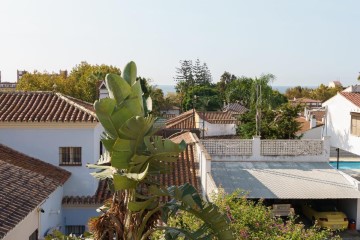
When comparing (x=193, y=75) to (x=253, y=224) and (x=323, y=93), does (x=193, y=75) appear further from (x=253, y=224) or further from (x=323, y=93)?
(x=253, y=224)

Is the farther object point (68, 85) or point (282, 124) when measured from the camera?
point (68, 85)

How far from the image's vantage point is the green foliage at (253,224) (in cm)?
1030

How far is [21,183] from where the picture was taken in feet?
44.8

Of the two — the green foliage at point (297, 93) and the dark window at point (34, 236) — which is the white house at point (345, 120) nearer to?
the dark window at point (34, 236)

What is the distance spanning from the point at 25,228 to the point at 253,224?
7.18m

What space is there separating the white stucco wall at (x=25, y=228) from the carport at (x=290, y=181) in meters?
9.44

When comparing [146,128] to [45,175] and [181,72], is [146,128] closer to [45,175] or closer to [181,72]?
[45,175]

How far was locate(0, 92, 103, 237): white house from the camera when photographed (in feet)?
60.4

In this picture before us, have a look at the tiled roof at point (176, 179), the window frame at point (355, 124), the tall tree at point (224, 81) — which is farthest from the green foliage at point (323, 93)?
the tiled roof at point (176, 179)

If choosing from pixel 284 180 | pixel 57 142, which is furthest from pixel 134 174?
pixel 284 180

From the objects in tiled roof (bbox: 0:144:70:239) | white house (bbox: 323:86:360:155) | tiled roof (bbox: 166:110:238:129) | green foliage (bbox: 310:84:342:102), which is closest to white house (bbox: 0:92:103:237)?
tiled roof (bbox: 0:144:70:239)

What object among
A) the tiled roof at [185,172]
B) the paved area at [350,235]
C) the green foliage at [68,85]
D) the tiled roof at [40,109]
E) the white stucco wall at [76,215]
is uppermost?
the green foliage at [68,85]

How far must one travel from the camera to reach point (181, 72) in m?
117

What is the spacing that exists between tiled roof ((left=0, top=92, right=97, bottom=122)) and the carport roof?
743cm
